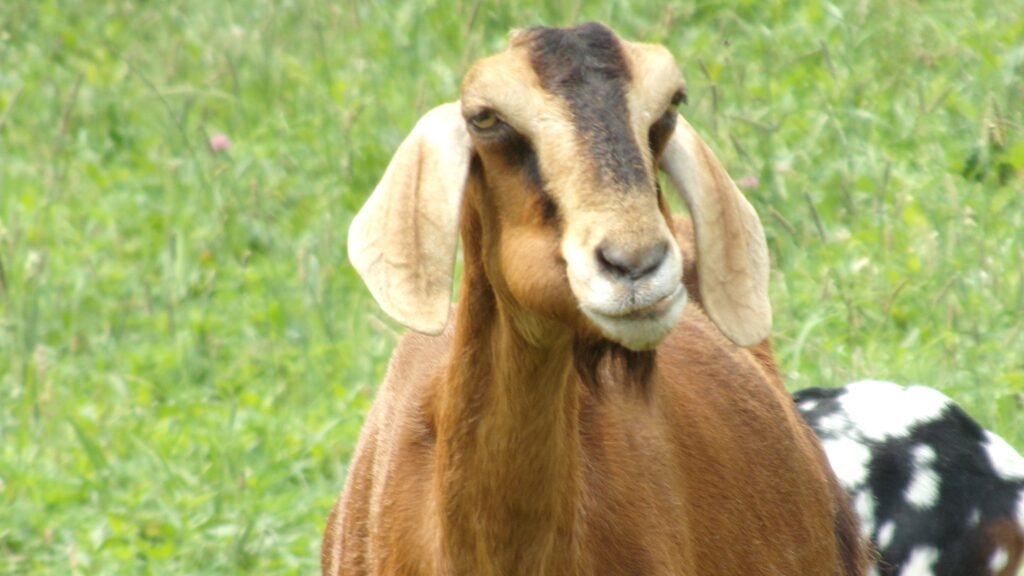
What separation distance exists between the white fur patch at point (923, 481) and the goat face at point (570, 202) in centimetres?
179

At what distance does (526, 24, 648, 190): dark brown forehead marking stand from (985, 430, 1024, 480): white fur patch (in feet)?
7.48

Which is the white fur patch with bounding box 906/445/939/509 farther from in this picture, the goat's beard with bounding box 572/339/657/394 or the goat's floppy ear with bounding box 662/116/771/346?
the goat's floppy ear with bounding box 662/116/771/346

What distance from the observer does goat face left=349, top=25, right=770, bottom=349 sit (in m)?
3.50

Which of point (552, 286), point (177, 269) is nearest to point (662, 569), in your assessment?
point (552, 286)

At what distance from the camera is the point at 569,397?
13.4 ft

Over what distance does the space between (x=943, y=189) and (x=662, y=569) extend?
343cm

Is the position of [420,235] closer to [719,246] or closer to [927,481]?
[719,246]

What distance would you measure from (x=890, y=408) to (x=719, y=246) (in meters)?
1.93

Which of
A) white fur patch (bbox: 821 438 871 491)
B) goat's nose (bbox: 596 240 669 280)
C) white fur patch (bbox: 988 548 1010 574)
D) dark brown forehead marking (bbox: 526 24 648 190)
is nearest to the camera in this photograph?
goat's nose (bbox: 596 240 669 280)

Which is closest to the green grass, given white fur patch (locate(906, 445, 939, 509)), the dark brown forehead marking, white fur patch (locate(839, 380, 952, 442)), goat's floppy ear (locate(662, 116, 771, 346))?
white fur patch (locate(839, 380, 952, 442))

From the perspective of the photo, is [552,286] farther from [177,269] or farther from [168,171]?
[168,171]

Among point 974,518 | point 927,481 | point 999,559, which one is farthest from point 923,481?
point 999,559

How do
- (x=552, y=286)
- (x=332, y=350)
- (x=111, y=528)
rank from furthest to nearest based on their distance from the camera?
(x=332, y=350)
(x=111, y=528)
(x=552, y=286)

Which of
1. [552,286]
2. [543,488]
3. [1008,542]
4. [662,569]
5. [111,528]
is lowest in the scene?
[1008,542]
